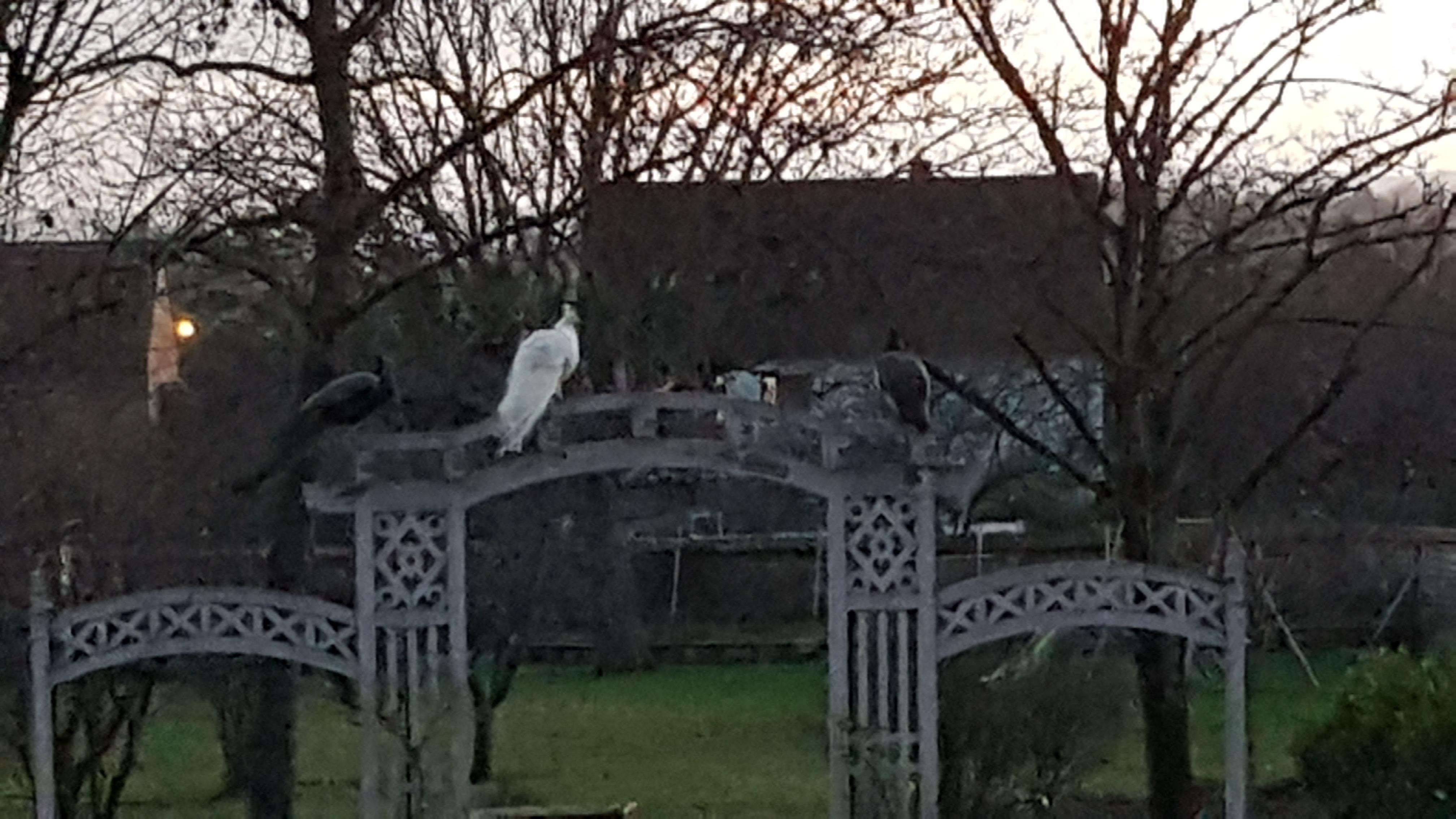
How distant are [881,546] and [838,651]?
377mm

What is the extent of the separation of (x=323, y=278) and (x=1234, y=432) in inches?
166

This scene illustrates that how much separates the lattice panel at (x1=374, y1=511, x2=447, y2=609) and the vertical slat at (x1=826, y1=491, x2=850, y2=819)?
1.28 meters

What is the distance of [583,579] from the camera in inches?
362

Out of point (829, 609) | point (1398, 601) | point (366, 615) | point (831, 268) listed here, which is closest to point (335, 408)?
point (366, 615)

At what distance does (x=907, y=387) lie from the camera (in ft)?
21.5

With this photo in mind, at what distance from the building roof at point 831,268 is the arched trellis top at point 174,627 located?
293 centimetres

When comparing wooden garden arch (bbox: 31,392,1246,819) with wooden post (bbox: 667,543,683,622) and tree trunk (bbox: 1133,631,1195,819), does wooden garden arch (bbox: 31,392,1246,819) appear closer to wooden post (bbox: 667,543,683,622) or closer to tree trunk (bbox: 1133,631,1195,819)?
tree trunk (bbox: 1133,631,1195,819)

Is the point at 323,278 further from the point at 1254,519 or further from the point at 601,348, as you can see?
the point at 1254,519

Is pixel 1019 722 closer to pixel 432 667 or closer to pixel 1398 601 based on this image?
pixel 432 667

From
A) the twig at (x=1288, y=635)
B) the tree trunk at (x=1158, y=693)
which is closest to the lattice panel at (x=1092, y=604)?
the tree trunk at (x=1158, y=693)

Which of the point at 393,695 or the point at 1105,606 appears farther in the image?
the point at 393,695

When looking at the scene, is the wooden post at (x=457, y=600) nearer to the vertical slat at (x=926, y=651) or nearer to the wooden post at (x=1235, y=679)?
Result: the vertical slat at (x=926, y=651)

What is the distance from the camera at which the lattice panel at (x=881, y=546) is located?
6.23 meters

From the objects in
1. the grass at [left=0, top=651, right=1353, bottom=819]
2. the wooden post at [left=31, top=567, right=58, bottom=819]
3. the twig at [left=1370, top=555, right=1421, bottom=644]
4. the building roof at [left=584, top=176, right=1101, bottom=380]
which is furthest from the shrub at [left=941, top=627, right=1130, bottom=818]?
the twig at [left=1370, top=555, right=1421, bottom=644]
